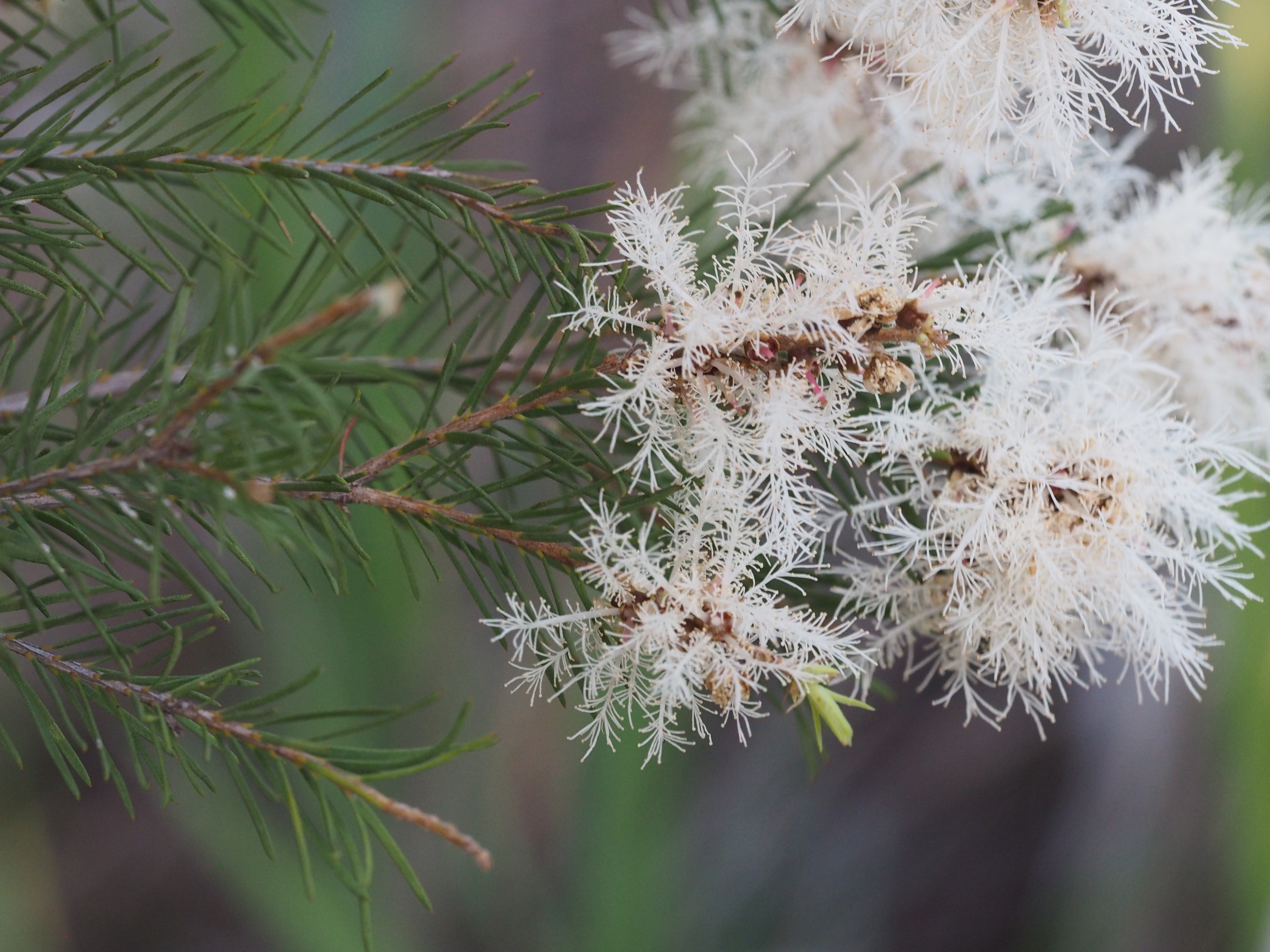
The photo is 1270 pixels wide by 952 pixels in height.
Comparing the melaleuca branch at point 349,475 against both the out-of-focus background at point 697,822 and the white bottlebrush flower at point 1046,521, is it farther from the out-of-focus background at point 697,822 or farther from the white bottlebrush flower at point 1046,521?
the out-of-focus background at point 697,822

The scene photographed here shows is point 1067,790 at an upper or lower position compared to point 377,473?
upper

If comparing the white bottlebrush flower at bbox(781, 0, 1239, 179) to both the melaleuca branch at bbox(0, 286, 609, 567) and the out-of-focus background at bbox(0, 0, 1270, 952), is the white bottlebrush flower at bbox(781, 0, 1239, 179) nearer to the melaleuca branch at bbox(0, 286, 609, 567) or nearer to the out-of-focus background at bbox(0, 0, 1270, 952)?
the melaleuca branch at bbox(0, 286, 609, 567)

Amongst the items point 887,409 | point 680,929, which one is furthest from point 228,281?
point 680,929

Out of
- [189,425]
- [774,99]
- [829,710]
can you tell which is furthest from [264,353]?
[774,99]

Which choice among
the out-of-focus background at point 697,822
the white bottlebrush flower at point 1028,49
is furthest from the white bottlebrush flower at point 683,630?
the out-of-focus background at point 697,822

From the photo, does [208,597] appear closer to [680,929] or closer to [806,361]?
[806,361]

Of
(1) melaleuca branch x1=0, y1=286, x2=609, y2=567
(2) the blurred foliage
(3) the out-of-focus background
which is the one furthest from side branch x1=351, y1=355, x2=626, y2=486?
(2) the blurred foliage
